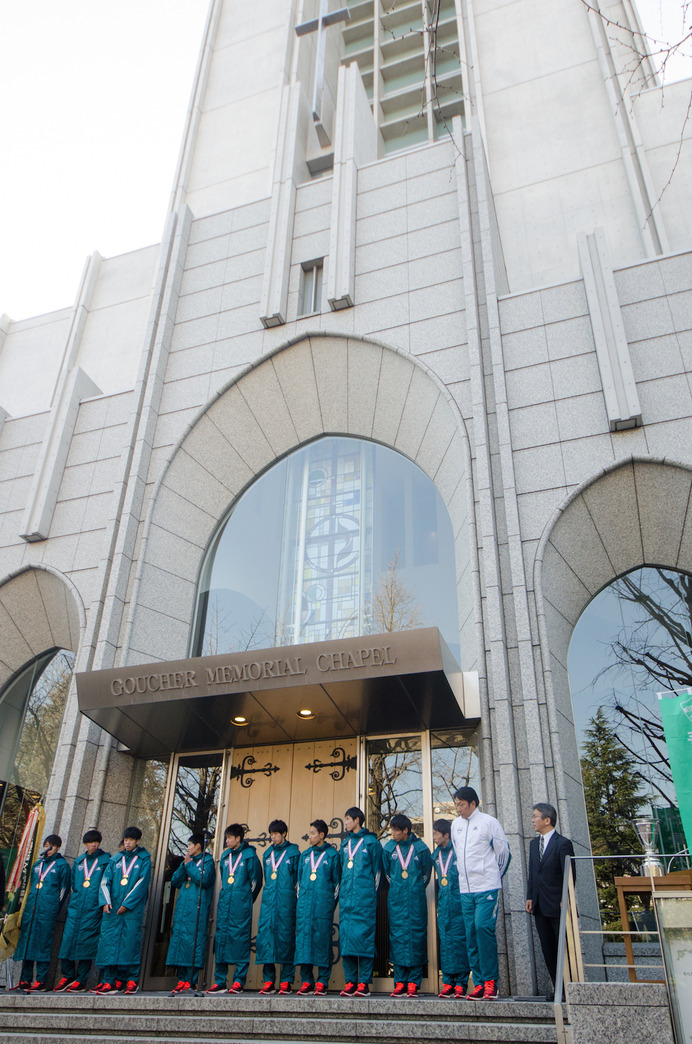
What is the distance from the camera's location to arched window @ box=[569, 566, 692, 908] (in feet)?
28.1

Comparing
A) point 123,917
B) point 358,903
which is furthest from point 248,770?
point 358,903

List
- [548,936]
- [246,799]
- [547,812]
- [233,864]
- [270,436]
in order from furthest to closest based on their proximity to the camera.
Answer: [270,436] < [246,799] < [233,864] < [547,812] < [548,936]

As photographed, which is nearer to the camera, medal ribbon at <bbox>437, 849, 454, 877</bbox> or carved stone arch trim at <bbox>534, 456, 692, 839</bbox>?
medal ribbon at <bbox>437, 849, 454, 877</bbox>

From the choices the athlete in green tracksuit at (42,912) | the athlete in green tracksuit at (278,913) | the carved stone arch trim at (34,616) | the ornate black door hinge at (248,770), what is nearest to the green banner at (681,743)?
the athlete in green tracksuit at (278,913)

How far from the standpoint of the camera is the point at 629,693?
30.4 ft

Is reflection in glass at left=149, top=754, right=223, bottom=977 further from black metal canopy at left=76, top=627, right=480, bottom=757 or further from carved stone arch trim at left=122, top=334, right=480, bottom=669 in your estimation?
carved stone arch trim at left=122, top=334, right=480, bottom=669

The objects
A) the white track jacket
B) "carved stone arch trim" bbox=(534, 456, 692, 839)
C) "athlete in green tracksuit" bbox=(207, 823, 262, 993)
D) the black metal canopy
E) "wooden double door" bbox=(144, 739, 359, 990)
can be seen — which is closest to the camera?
→ the white track jacket

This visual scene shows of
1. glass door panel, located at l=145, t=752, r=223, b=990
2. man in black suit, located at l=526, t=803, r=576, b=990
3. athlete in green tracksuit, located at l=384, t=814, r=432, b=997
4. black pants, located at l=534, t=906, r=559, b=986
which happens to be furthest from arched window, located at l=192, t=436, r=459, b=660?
black pants, located at l=534, t=906, r=559, b=986

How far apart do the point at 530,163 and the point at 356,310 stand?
4976 mm

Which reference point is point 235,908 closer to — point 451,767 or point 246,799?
point 246,799

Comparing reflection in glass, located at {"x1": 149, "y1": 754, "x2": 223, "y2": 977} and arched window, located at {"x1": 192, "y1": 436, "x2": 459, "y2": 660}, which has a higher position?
arched window, located at {"x1": 192, "y1": 436, "x2": 459, "y2": 660}

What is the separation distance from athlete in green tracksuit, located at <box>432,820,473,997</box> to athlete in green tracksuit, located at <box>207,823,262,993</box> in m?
1.89

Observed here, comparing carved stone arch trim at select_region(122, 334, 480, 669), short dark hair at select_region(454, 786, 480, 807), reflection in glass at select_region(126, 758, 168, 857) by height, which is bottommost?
short dark hair at select_region(454, 786, 480, 807)

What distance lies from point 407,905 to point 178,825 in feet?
12.1
